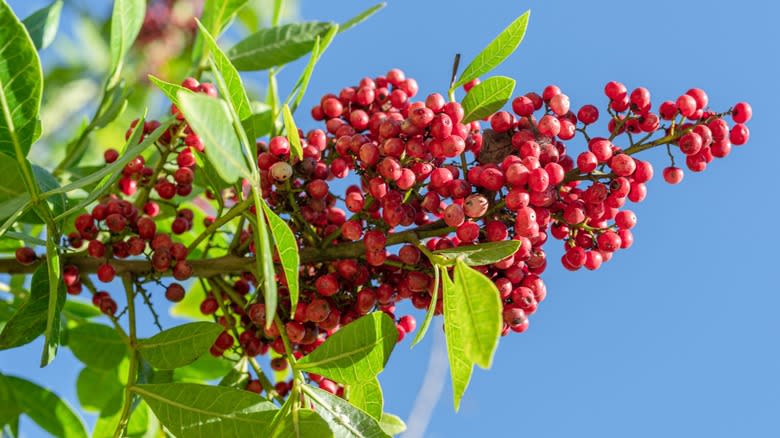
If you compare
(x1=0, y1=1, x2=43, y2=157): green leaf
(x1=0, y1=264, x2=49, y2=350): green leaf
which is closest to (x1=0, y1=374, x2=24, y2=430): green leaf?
(x1=0, y1=264, x2=49, y2=350): green leaf

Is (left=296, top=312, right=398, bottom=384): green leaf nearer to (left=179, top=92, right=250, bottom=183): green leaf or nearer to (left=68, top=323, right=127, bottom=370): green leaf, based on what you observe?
(left=179, top=92, right=250, bottom=183): green leaf

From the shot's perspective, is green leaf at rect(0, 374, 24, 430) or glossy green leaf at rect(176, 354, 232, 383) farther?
glossy green leaf at rect(176, 354, 232, 383)

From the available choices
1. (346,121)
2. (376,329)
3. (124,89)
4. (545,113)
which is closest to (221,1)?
(124,89)

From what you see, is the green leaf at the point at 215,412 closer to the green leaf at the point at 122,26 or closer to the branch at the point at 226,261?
the branch at the point at 226,261

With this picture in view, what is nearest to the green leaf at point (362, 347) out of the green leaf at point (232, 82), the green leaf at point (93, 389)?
the green leaf at point (232, 82)

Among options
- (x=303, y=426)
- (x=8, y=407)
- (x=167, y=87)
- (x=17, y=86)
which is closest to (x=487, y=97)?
(x=167, y=87)

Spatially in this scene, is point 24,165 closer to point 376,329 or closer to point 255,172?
point 255,172
